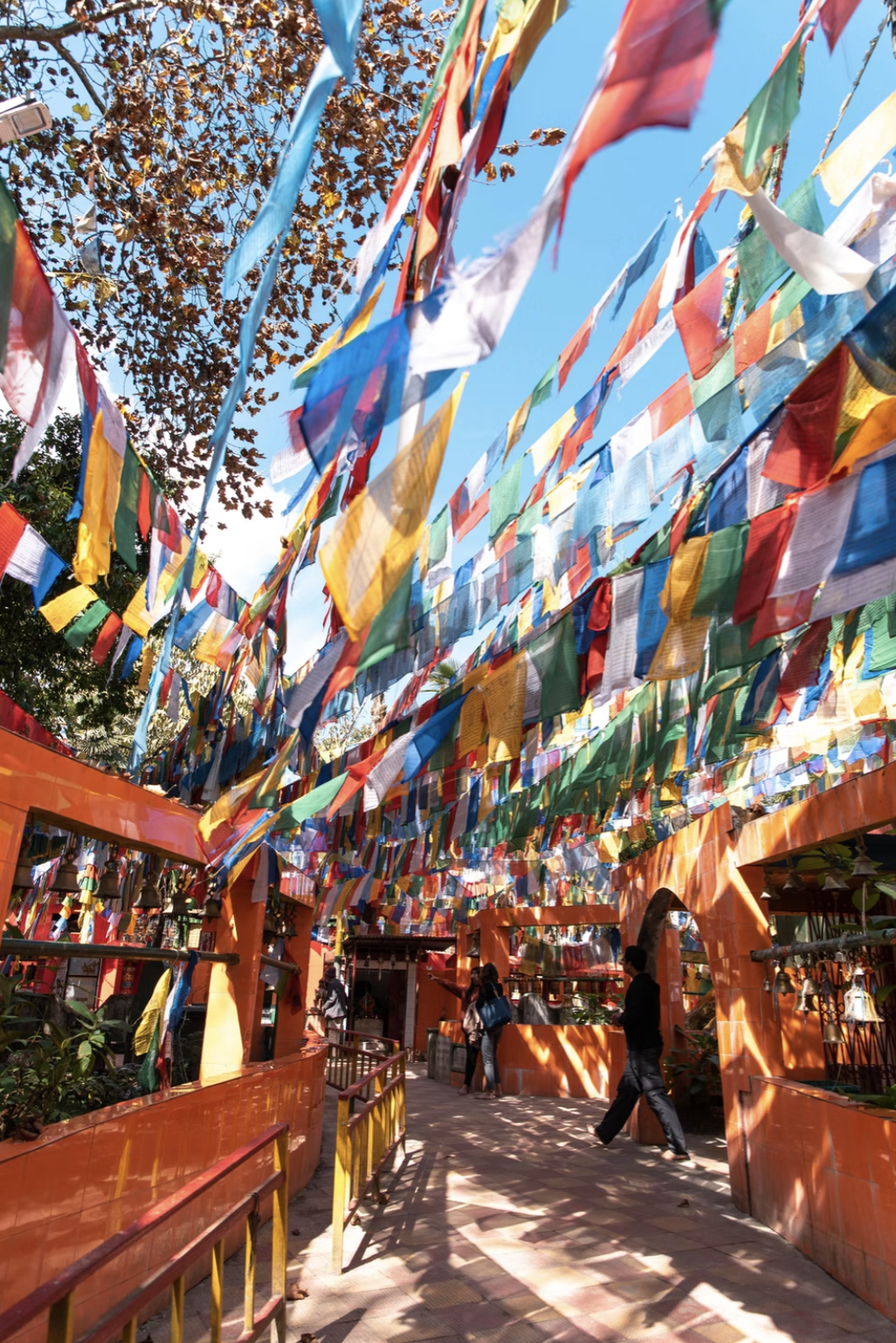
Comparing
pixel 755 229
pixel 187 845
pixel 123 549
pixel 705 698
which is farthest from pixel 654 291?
pixel 187 845

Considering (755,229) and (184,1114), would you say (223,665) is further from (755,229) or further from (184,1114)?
(755,229)

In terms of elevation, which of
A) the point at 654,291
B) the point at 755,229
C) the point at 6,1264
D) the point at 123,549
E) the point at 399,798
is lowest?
the point at 6,1264

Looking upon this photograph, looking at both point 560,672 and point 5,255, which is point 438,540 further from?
point 5,255

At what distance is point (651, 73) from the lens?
6.71 feet

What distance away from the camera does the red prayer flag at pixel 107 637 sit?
24.6 ft

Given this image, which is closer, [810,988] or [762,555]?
[762,555]

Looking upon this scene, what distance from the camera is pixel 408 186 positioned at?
123 inches

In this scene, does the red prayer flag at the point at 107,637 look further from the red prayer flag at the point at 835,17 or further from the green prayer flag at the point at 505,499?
the red prayer flag at the point at 835,17

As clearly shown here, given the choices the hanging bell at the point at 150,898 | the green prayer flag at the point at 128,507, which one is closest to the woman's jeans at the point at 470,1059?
the hanging bell at the point at 150,898

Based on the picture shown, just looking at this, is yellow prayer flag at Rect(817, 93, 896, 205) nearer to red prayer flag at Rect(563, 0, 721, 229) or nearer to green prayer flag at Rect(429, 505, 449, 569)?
red prayer flag at Rect(563, 0, 721, 229)

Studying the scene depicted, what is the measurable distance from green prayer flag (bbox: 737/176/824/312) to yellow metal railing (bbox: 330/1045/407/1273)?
4577 mm

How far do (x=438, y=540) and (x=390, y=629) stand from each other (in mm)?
2472

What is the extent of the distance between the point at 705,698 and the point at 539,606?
1.54m

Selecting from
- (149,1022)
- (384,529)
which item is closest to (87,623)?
(149,1022)
